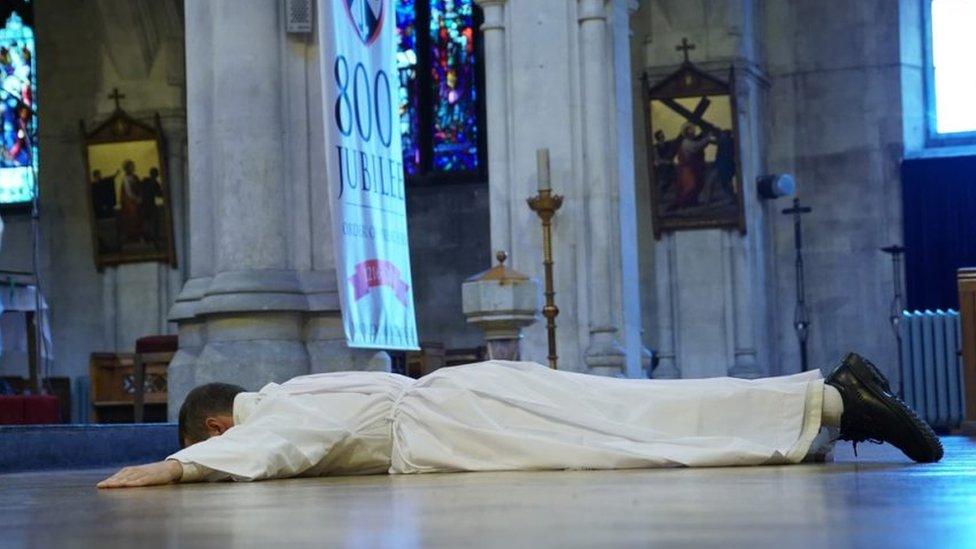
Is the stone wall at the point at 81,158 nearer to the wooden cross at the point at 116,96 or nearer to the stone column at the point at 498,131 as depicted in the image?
the wooden cross at the point at 116,96

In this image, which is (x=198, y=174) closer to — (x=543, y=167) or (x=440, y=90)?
(x=543, y=167)

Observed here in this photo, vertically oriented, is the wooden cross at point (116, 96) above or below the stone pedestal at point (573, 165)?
above

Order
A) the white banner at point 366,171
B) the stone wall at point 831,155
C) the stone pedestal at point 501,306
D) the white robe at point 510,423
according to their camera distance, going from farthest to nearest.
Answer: the stone wall at point 831,155 < the stone pedestal at point 501,306 < the white banner at point 366,171 < the white robe at point 510,423

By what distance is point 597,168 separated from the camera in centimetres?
1398

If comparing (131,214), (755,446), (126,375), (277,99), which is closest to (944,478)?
(755,446)

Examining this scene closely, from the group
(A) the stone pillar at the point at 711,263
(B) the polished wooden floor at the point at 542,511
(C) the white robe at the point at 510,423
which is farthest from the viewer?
(A) the stone pillar at the point at 711,263

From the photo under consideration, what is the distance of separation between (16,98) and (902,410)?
19.0m

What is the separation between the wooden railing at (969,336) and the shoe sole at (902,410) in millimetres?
6675

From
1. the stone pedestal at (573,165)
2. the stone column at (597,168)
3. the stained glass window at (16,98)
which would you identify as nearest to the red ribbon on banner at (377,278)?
the stone pedestal at (573,165)

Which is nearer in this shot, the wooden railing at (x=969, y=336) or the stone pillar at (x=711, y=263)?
the wooden railing at (x=969, y=336)

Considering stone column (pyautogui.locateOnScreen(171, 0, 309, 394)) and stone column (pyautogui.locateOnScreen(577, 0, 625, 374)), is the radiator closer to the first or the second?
stone column (pyautogui.locateOnScreen(577, 0, 625, 374))

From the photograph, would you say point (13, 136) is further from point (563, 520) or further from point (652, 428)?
point (563, 520)

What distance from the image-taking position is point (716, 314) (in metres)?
20.1

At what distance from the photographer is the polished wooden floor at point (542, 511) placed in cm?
265
